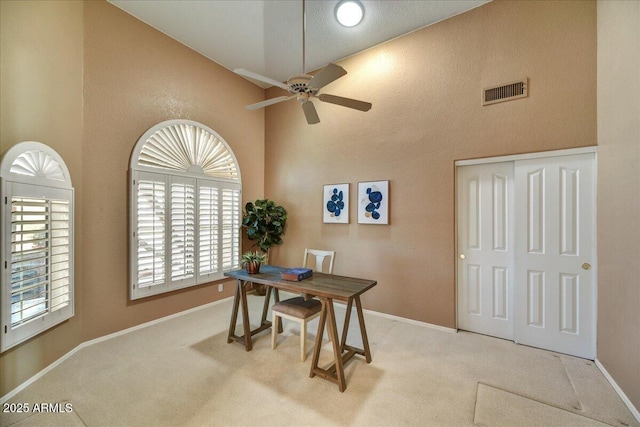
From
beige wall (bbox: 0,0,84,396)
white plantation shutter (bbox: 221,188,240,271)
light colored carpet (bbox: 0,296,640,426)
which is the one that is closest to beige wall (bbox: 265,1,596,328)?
light colored carpet (bbox: 0,296,640,426)

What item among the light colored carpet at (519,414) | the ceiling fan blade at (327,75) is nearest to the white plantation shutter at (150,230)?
the ceiling fan blade at (327,75)

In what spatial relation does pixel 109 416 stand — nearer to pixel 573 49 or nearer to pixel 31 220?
pixel 31 220

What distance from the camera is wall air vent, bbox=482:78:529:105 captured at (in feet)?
9.30

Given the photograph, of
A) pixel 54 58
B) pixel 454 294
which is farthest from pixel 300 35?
pixel 454 294

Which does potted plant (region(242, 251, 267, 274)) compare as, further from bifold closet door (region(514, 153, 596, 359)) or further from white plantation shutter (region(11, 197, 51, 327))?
bifold closet door (region(514, 153, 596, 359))

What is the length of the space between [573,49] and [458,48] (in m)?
1.08

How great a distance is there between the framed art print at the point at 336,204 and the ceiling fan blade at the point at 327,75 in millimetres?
1874

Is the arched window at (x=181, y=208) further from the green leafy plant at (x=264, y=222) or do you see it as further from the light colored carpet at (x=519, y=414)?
Result: the light colored carpet at (x=519, y=414)

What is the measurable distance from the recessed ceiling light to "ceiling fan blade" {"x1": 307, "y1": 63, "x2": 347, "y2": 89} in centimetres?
142

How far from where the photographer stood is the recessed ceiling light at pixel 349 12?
9.89 feet

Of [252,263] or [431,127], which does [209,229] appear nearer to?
[252,263]

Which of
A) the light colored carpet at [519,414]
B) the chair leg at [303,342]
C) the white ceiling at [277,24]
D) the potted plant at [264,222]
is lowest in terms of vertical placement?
the light colored carpet at [519,414]

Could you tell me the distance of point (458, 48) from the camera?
3.19 m

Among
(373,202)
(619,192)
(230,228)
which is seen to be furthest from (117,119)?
(619,192)
